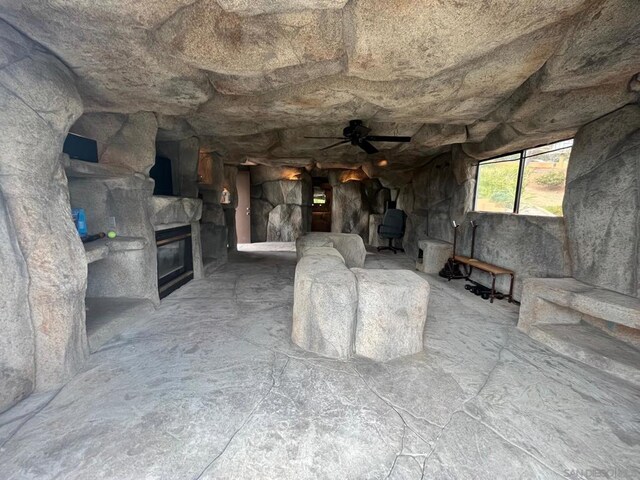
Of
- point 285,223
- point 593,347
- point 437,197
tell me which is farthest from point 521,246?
point 285,223

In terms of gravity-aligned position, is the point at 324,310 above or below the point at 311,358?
above

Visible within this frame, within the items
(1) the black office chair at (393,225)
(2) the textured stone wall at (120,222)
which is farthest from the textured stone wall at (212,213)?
(1) the black office chair at (393,225)

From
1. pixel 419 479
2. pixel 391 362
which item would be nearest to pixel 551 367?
pixel 391 362

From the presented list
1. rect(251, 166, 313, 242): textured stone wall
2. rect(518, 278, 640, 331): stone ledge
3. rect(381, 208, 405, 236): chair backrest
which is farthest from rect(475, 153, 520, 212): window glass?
rect(251, 166, 313, 242): textured stone wall

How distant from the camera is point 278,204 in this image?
1291cm

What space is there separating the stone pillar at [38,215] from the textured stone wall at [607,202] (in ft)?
19.9

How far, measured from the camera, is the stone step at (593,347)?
2635 millimetres

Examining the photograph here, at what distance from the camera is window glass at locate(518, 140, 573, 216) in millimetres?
4172

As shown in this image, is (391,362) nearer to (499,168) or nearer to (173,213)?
(173,213)

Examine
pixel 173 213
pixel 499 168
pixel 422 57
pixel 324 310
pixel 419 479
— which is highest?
pixel 422 57

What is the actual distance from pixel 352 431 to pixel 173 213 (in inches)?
172

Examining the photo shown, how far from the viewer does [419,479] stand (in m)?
1.58

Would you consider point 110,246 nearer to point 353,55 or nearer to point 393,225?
point 353,55

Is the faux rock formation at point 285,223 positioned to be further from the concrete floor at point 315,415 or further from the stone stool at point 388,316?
the stone stool at point 388,316
